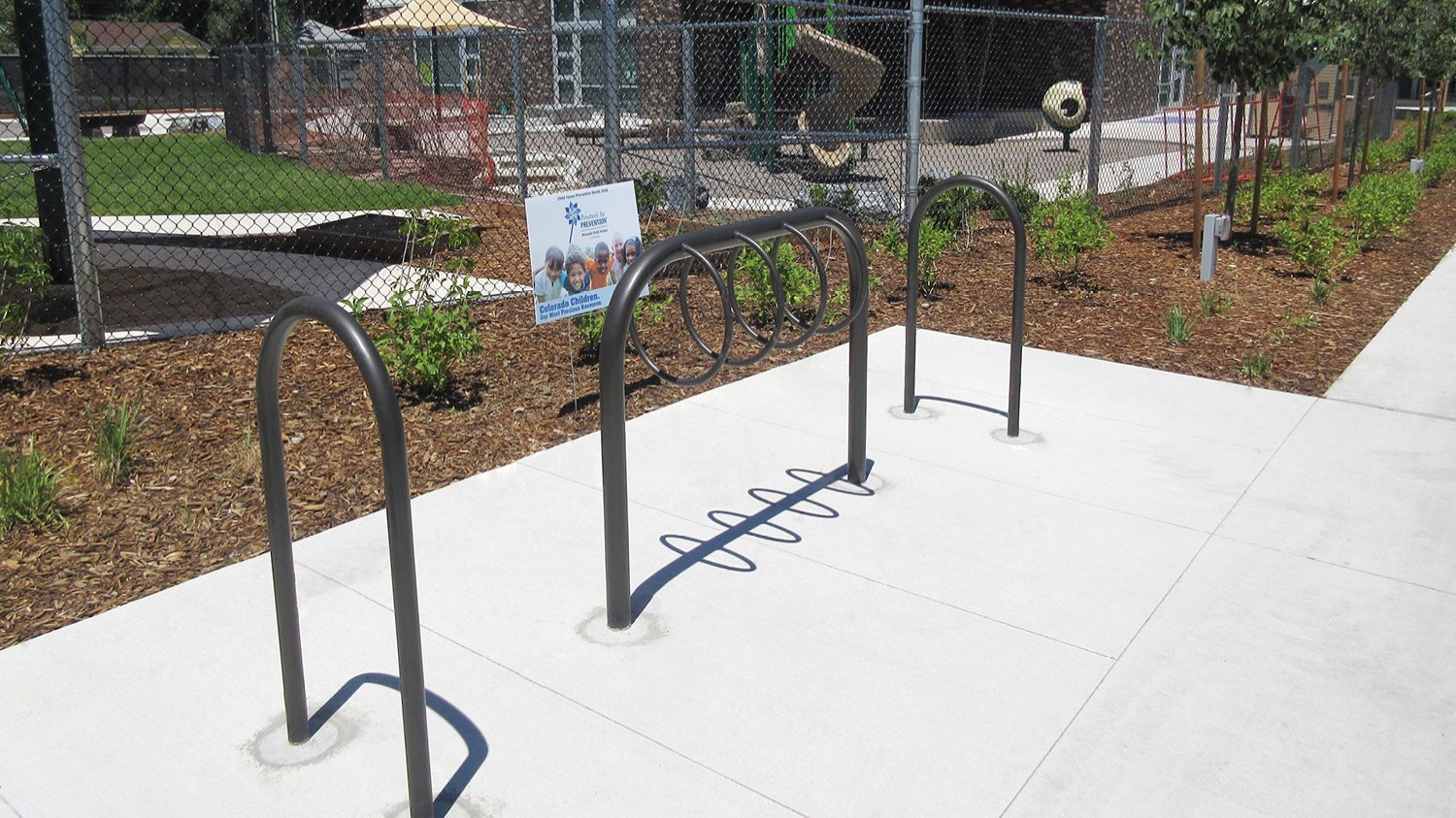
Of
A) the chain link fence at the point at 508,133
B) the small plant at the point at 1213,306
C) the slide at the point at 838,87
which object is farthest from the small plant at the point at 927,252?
the slide at the point at 838,87

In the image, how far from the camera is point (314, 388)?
5.65 meters

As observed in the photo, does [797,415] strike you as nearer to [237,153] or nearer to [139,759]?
[139,759]

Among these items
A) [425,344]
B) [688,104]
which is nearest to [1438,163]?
[688,104]

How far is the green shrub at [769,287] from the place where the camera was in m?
6.96

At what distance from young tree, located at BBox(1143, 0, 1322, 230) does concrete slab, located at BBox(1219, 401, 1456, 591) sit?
475 centimetres

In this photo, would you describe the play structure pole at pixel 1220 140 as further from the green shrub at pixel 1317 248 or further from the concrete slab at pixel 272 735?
the concrete slab at pixel 272 735

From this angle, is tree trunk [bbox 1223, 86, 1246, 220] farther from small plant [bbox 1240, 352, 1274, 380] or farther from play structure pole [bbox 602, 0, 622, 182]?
play structure pole [bbox 602, 0, 622, 182]

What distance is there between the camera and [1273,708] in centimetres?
324

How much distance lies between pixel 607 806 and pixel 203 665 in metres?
1.37

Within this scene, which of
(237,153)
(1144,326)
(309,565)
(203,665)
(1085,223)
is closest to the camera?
(203,665)

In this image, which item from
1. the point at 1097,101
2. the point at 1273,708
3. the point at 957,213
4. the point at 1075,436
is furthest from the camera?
the point at 1097,101

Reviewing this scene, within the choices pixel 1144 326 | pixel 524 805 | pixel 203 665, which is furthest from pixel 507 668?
pixel 1144 326

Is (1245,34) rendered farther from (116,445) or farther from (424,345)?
(116,445)

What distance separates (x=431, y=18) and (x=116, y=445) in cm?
1439
